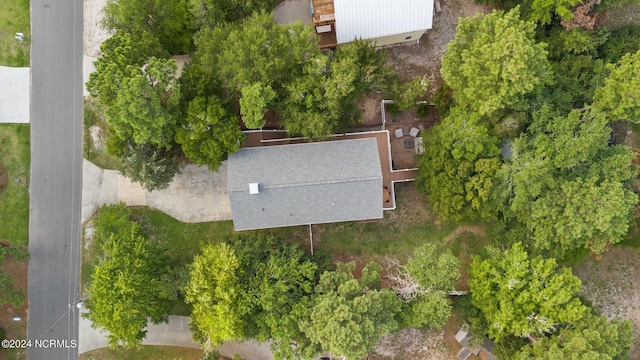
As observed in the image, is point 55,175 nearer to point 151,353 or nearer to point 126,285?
point 126,285

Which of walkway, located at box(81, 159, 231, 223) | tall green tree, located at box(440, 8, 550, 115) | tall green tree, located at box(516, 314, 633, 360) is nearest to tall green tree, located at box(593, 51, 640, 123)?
tall green tree, located at box(440, 8, 550, 115)

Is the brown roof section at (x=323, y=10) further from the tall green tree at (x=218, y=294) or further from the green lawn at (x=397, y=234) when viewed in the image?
the tall green tree at (x=218, y=294)

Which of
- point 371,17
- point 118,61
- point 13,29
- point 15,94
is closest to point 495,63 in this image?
point 371,17

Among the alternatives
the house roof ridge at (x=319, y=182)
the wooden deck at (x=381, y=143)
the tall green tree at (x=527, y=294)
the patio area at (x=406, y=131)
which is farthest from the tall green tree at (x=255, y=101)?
the tall green tree at (x=527, y=294)

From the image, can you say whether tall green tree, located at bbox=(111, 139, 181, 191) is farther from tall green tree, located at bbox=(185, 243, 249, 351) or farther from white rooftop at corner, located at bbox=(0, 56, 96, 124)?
white rooftop at corner, located at bbox=(0, 56, 96, 124)

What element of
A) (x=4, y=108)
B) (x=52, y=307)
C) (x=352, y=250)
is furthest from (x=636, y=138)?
(x=4, y=108)

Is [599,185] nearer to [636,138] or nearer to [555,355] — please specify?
[636,138]
